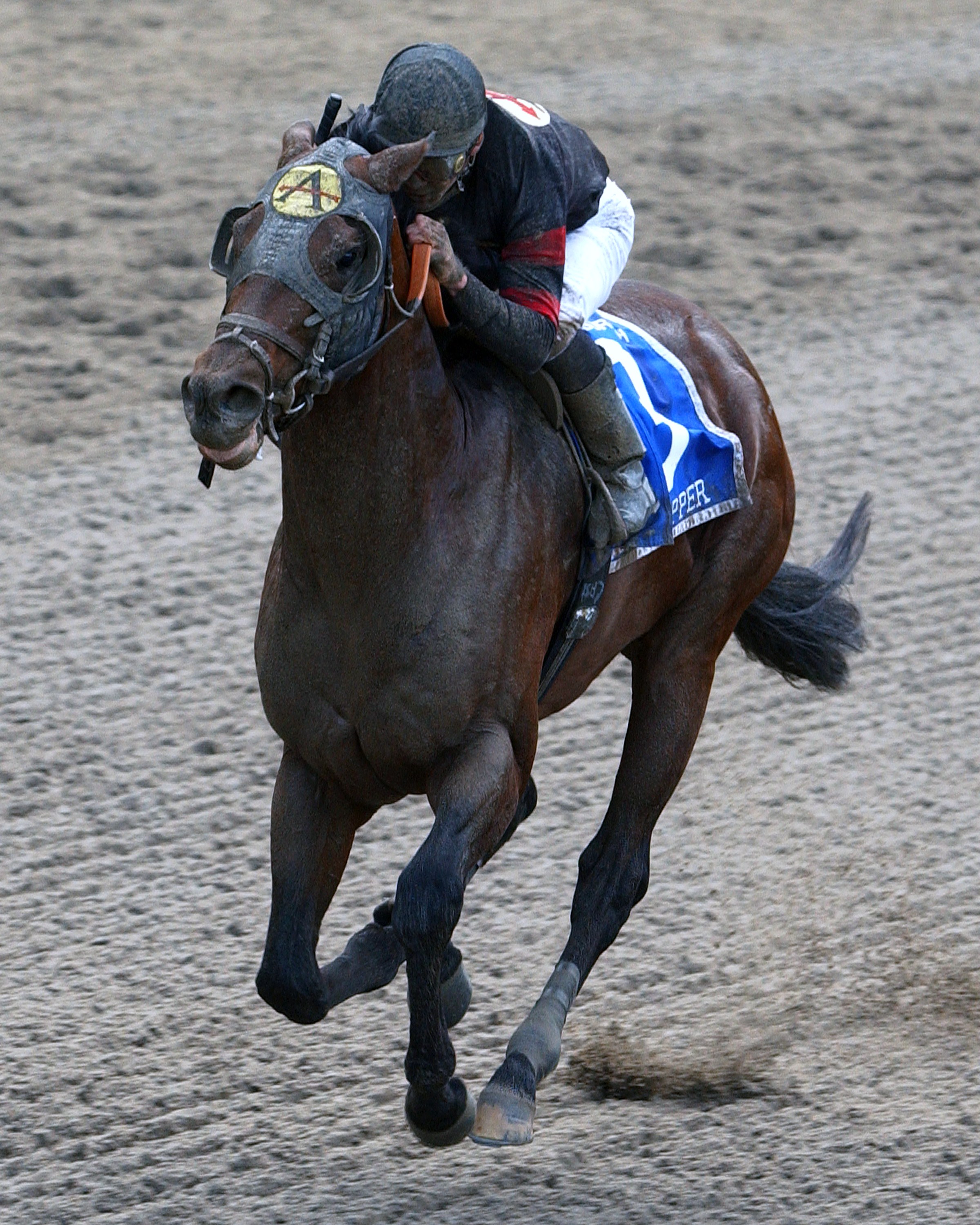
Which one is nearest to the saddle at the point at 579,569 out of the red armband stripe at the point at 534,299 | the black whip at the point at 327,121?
the red armband stripe at the point at 534,299

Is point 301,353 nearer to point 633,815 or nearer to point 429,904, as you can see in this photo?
point 429,904

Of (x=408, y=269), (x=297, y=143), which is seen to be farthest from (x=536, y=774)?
(x=297, y=143)

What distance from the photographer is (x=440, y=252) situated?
3359 millimetres

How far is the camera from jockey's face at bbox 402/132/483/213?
A: 336 cm

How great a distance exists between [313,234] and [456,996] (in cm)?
178

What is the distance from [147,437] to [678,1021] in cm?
378

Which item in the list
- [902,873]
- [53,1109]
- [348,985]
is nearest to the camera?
[348,985]

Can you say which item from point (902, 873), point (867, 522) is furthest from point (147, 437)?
point (902, 873)

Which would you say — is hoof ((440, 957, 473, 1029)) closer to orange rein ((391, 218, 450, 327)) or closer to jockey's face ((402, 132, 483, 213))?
orange rein ((391, 218, 450, 327))

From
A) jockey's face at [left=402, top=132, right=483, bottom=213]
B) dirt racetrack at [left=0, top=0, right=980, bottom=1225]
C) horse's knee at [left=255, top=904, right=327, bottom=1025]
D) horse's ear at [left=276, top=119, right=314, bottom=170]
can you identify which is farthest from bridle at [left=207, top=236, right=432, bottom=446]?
dirt racetrack at [left=0, top=0, right=980, bottom=1225]

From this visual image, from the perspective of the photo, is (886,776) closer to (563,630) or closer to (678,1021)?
(678,1021)

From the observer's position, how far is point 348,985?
12.8 feet

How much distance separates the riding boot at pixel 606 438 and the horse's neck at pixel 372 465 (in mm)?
403

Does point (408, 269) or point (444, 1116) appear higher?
point (408, 269)
